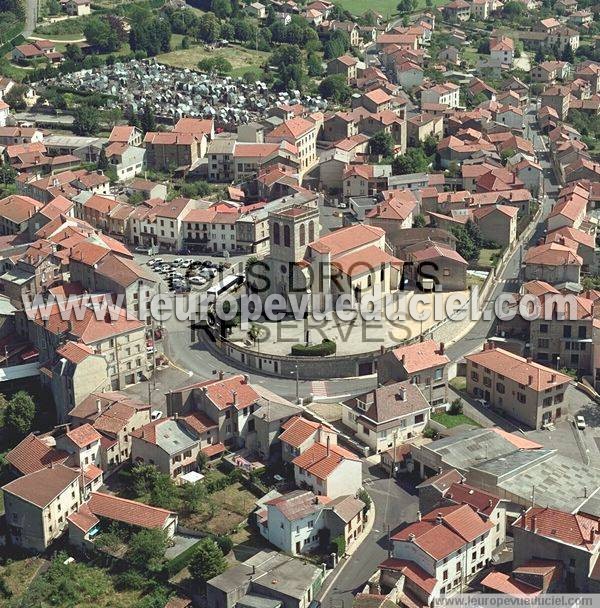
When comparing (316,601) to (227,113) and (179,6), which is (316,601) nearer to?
(227,113)

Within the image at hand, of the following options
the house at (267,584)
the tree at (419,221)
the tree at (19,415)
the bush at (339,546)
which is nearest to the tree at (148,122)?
the tree at (419,221)

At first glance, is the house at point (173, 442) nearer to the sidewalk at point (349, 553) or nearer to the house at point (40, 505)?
the house at point (40, 505)

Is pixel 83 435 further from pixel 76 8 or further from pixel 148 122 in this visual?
pixel 76 8

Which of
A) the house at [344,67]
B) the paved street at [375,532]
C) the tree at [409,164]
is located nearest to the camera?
the paved street at [375,532]

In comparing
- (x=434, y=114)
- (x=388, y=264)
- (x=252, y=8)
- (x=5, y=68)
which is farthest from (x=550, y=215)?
(x=252, y=8)

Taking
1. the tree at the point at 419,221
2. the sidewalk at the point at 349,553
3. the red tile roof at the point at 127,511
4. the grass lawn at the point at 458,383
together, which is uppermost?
the tree at the point at 419,221

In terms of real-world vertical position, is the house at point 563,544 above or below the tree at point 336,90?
below
